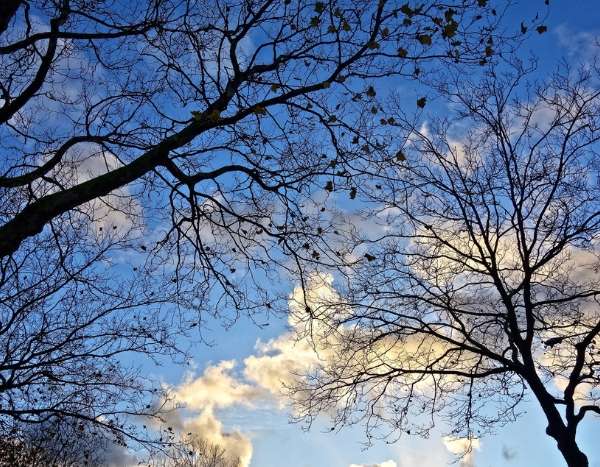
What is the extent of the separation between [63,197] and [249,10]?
342 cm


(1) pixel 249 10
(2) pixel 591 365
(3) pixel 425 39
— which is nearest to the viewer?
(3) pixel 425 39

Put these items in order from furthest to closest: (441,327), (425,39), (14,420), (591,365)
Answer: (441,327)
(14,420)
(591,365)
(425,39)

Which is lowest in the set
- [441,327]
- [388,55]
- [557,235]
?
[441,327]

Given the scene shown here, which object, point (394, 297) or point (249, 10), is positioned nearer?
point (249, 10)

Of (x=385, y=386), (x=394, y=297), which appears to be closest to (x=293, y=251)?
(x=394, y=297)

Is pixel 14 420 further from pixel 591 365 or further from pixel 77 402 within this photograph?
pixel 591 365

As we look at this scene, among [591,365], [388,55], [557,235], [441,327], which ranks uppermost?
[557,235]

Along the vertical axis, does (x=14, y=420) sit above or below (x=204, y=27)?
below

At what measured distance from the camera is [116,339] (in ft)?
38.3

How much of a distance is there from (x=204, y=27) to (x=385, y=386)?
877cm

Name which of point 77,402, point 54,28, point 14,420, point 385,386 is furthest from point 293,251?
point 14,420

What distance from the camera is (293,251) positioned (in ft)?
24.6

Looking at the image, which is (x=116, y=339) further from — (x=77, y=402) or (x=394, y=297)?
(x=394, y=297)

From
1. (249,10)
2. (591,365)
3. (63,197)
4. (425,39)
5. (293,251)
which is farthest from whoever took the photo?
(591,365)
